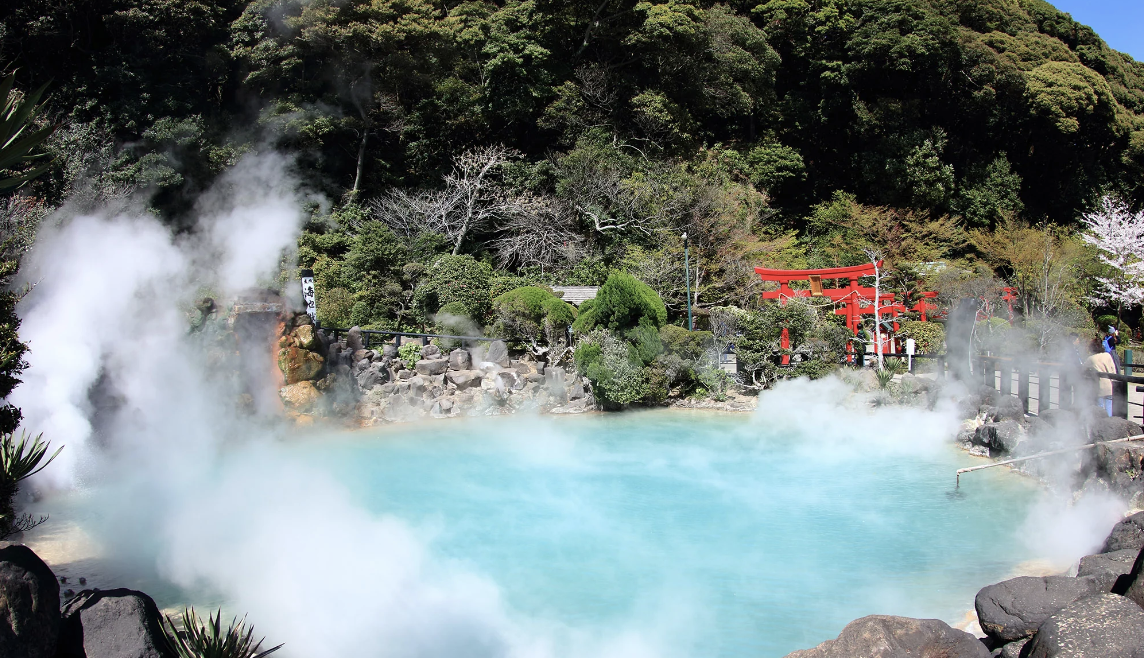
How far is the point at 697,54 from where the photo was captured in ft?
67.7

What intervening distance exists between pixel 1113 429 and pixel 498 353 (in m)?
9.00

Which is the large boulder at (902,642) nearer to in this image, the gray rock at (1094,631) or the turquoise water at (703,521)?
the gray rock at (1094,631)

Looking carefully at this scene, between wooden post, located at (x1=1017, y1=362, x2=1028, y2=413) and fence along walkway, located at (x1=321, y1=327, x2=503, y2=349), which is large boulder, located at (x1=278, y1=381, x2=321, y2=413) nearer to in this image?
fence along walkway, located at (x1=321, y1=327, x2=503, y2=349)

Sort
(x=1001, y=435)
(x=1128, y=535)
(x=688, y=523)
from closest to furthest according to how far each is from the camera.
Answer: (x=1128, y=535)
(x=688, y=523)
(x=1001, y=435)

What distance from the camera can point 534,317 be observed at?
526 inches

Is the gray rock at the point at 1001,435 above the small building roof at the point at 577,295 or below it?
below

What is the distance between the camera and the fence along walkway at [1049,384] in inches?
303

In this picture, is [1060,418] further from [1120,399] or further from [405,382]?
[405,382]

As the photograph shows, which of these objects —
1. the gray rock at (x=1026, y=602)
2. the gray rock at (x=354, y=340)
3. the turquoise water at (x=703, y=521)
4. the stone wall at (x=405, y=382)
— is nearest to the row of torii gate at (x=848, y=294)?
the turquoise water at (x=703, y=521)

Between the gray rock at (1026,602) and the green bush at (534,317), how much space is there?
941 cm

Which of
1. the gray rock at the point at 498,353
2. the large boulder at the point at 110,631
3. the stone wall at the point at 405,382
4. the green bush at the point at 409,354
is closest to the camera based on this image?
the large boulder at the point at 110,631

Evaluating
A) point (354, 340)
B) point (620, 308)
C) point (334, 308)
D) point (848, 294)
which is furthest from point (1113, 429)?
point (334, 308)

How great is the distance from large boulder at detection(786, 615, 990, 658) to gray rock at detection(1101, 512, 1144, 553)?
5.85 feet

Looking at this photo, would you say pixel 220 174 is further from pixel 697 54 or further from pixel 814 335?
pixel 814 335
